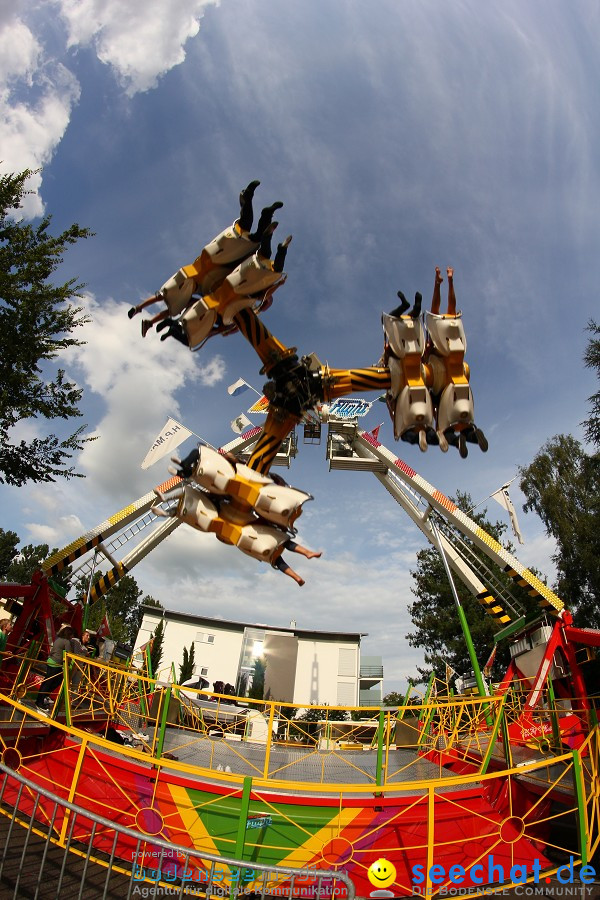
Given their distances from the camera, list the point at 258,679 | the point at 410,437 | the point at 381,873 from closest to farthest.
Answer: the point at 381,873
the point at 410,437
the point at 258,679

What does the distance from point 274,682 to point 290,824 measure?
2486 centimetres

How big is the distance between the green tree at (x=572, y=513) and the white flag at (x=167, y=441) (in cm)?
1710

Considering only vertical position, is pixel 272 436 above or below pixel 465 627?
above

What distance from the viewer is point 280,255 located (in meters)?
5.06

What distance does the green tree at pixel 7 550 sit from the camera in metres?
63.6

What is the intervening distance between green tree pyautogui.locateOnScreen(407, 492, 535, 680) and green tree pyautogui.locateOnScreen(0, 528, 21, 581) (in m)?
55.8

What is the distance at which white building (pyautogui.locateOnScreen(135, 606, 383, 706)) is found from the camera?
28297mm

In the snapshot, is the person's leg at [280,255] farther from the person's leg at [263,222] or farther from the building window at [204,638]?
the building window at [204,638]

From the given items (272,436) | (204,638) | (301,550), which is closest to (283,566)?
(301,550)

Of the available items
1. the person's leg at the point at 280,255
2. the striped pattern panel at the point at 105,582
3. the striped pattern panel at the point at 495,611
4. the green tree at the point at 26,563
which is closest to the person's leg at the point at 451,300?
the person's leg at the point at 280,255

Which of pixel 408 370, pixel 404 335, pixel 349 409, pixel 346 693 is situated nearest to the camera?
pixel 404 335

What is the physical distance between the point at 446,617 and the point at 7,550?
61959 mm

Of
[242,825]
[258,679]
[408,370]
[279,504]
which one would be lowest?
[242,825]

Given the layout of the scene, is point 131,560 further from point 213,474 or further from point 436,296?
point 436,296
